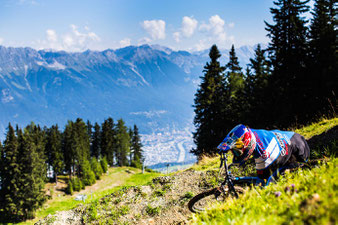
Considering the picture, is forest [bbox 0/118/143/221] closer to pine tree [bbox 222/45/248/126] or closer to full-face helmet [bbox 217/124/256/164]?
pine tree [bbox 222/45/248/126]

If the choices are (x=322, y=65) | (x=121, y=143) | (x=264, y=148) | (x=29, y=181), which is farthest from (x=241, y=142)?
(x=121, y=143)

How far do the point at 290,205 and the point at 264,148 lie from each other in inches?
68.3

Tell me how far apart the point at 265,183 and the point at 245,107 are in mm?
28632

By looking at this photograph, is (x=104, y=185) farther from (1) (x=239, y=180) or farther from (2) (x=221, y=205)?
(2) (x=221, y=205)

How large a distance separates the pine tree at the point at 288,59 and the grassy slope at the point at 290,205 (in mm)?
21993

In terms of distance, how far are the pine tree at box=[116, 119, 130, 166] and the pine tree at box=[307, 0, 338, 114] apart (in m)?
74.8

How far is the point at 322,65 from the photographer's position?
23.2 m

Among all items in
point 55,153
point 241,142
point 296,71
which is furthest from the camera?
point 55,153

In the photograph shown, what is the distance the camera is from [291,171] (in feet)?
15.6

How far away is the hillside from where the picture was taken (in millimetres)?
2750

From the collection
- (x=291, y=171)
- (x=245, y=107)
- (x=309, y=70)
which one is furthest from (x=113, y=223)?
(x=245, y=107)

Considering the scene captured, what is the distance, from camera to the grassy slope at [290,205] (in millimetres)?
2543

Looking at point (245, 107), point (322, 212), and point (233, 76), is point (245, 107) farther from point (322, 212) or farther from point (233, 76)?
point (322, 212)

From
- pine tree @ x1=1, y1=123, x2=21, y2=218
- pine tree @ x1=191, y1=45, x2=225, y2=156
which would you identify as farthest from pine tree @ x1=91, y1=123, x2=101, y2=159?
pine tree @ x1=191, y1=45, x2=225, y2=156
